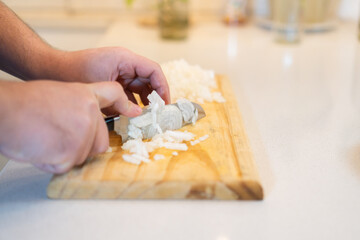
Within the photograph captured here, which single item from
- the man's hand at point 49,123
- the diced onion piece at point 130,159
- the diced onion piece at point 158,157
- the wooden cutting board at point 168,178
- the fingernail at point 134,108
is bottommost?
the wooden cutting board at point 168,178

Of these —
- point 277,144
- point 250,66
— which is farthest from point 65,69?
point 250,66

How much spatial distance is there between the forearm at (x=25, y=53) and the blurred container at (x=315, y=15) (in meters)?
1.07

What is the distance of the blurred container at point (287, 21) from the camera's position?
5.51 feet

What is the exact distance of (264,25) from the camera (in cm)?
196

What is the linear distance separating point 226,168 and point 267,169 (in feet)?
0.35

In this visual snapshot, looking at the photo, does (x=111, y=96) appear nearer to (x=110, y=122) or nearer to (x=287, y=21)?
(x=110, y=122)

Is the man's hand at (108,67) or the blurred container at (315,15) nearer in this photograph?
the man's hand at (108,67)

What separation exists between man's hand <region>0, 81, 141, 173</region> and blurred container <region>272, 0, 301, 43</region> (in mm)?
1133

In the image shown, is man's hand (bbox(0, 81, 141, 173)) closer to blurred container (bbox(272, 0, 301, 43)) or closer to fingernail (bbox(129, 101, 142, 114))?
fingernail (bbox(129, 101, 142, 114))

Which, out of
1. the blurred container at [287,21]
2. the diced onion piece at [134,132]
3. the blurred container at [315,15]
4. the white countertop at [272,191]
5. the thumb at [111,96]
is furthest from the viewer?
the blurred container at [315,15]

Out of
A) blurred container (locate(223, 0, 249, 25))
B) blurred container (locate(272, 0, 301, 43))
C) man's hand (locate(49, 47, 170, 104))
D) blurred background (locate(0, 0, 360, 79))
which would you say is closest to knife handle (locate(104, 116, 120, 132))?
man's hand (locate(49, 47, 170, 104))

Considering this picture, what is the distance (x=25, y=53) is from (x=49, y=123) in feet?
1.33

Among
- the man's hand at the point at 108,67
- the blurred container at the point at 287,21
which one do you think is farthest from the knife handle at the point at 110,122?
the blurred container at the point at 287,21

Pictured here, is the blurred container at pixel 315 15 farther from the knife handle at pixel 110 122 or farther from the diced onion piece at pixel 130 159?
the diced onion piece at pixel 130 159
